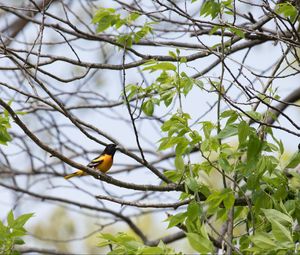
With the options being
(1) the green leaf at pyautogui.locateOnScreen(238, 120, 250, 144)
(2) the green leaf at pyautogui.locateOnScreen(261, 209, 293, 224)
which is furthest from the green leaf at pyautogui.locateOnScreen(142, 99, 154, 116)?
(2) the green leaf at pyautogui.locateOnScreen(261, 209, 293, 224)

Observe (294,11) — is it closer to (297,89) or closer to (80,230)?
(297,89)

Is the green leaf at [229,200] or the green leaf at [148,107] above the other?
the green leaf at [148,107]

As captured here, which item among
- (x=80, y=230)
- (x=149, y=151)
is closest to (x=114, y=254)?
(x=149, y=151)

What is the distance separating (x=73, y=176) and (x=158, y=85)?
3137 millimetres

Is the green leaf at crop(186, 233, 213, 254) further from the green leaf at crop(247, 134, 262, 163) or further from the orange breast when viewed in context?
the orange breast

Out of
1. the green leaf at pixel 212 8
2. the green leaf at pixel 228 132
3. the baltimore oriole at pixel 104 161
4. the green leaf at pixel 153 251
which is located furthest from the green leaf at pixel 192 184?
the baltimore oriole at pixel 104 161

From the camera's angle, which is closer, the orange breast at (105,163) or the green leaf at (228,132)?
the green leaf at (228,132)

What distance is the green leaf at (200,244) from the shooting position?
10.8ft

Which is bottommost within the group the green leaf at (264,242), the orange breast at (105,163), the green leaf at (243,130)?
the green leaf at (264,242)

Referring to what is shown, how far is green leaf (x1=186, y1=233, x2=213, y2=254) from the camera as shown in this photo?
3.28 meters

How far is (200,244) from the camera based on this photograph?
130 inches

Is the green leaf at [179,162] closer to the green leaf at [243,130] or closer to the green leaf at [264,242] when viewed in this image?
the green leaf at [243,130]

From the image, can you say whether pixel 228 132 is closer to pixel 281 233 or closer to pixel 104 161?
pixel 281 233

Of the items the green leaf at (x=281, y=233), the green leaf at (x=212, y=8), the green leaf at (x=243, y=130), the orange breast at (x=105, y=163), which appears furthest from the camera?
the orange breast at (x=105, y=163)
